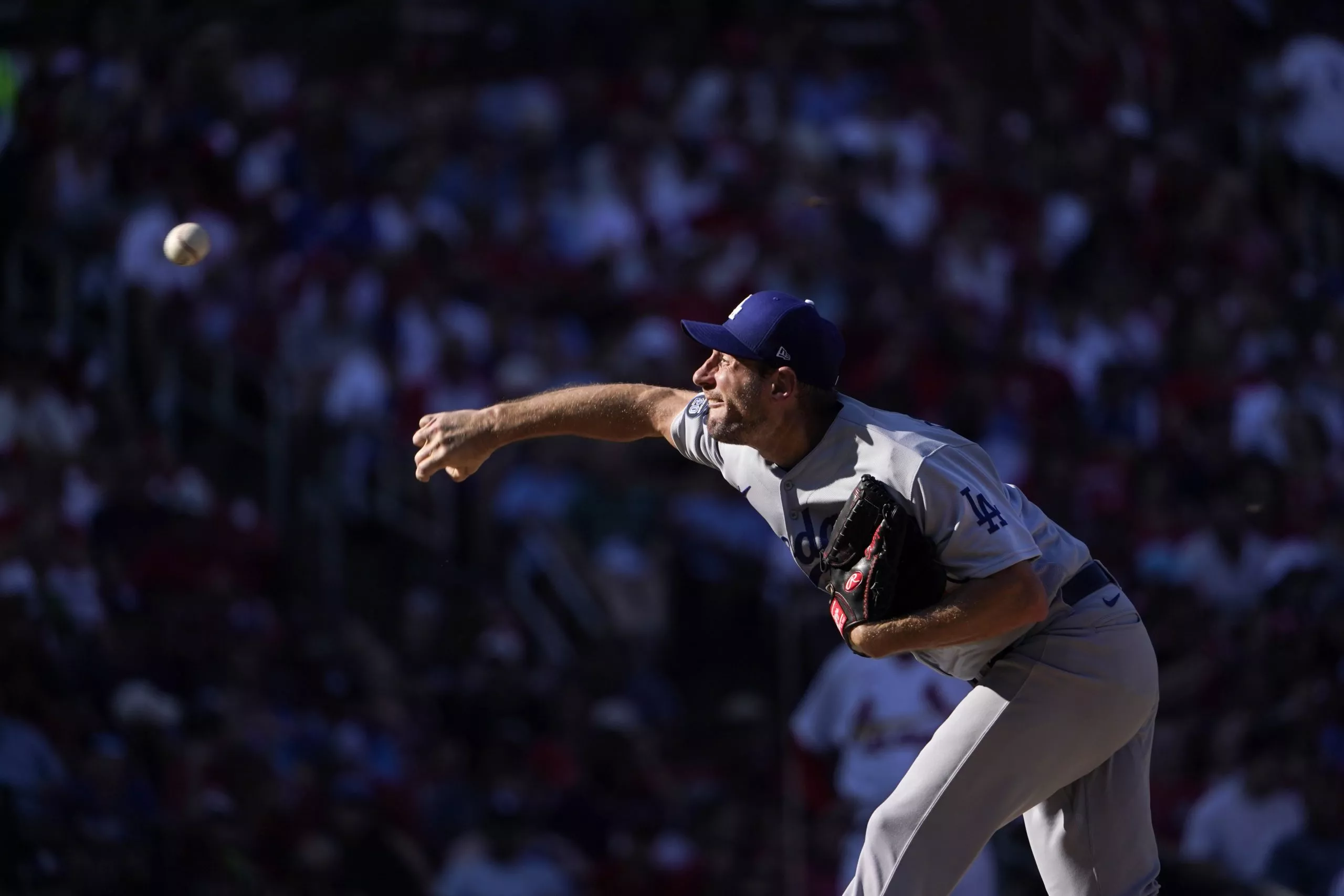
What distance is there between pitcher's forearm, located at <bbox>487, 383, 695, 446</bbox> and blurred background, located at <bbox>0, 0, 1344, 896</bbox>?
3249 mm

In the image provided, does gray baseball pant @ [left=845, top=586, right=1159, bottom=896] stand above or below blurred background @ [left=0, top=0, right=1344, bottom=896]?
above

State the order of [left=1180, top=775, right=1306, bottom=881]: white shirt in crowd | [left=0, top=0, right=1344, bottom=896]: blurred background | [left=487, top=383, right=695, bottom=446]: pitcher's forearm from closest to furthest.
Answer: [left=487, top=383, right=695, bottom=446]: pitcher's forearm
[left=1180, top=775, right=1306, bottom=881]: white shirt in crowd
[left=0, top=0, right=1344, bottom=896]: blurred background

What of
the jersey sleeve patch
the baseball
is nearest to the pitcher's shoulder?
the jersey sleeve patch

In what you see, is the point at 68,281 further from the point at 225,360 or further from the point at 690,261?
the point at 690,261

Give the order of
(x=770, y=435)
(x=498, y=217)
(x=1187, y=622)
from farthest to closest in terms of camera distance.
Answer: (x=498, y=217) → (x=1187, y=622) → (x=770, y=435)

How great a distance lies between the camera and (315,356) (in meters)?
9.73

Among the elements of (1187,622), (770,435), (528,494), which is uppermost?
(770,435)

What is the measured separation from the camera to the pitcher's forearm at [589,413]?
419 cm

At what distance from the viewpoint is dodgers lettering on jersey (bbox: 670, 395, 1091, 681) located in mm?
3553

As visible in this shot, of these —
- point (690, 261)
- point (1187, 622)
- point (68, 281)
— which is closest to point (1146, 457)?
point (1187, 622)

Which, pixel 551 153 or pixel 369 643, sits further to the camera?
pixel 551 153

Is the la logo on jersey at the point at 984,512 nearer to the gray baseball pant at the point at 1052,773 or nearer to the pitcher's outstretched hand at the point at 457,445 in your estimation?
the gray baseball pant at the point at 1052,773

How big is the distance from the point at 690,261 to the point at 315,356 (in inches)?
93.6

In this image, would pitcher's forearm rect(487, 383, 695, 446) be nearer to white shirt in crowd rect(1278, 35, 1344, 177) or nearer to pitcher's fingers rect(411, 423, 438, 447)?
pitcher's fingers rect(411, 423, 438, 447)
